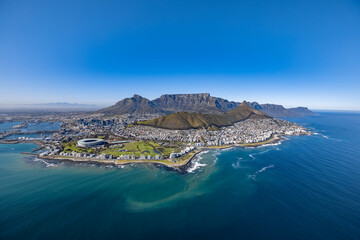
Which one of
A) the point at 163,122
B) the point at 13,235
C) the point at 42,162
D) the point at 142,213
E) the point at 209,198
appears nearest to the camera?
the point at 13,235

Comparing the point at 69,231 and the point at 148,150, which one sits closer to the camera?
the point at 69,231

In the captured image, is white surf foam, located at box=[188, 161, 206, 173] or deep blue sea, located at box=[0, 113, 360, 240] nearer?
deep blue sea, located at box=[0, 113, 360, 240]

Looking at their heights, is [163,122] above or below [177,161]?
above

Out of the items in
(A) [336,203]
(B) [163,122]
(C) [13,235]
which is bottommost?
(C) [13,235]

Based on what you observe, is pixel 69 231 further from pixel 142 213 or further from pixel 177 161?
pixel 177 161

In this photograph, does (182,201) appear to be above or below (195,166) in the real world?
below

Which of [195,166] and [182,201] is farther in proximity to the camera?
[195,166]

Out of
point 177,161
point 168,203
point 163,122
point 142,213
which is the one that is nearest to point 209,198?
point 168,203

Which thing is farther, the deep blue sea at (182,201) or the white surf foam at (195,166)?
the white surf foam at (195,166)
